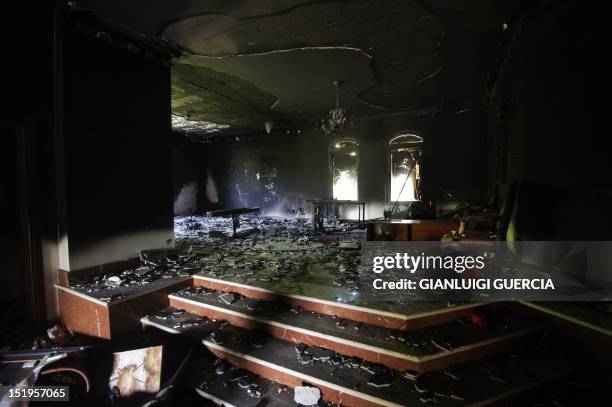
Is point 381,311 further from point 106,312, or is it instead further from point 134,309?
point 106,312

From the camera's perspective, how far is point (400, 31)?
3832mm

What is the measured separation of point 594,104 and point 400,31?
2.35 m

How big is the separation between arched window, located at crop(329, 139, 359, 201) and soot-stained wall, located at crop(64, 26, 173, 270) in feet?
20.3

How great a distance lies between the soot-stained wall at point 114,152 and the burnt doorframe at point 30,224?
1.07 ft

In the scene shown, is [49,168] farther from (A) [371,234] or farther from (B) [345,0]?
(A) [371,234]

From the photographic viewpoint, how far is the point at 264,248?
5453 millimetres

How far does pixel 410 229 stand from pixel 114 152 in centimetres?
489

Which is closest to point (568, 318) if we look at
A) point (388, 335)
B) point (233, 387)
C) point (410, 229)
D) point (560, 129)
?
point (388, 335)

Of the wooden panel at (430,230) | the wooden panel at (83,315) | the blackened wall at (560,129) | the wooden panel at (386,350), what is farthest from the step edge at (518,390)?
the wooden panel at (83,315)

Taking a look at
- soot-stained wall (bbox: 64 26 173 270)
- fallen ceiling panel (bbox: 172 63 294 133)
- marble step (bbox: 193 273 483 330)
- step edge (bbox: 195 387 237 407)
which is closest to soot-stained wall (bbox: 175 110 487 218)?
fallen ceiling panel (bbox: 172 63 294 133)

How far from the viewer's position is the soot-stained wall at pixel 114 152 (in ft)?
10.9

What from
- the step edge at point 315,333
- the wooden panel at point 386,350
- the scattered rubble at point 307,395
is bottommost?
the scattered rubble at point 307,395

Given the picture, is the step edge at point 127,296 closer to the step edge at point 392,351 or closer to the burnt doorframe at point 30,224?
the burnt doorframe at point 30,224

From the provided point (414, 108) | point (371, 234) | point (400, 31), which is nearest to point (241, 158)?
point (414, 108)
